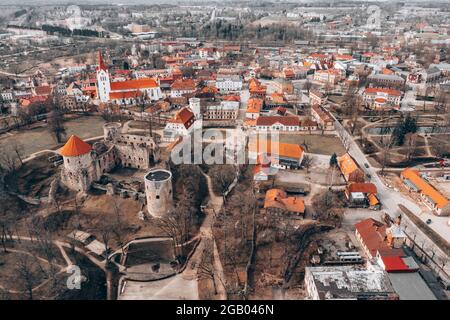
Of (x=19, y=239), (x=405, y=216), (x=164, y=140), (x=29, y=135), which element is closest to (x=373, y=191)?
(x=405, y=216)

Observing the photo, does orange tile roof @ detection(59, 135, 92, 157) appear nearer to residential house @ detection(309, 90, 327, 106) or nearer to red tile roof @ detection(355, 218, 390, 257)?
red tile roof @ detection(355, 218, 390, 257)

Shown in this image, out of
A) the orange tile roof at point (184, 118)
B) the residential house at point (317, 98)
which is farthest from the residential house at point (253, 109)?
the residential house at point (317, 98)

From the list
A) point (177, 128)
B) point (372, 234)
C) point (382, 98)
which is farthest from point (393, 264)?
point (382, 98)

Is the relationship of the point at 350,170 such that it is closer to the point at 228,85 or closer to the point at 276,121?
the point at 276,121

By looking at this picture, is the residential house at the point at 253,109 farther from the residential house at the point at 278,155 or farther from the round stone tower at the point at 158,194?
the round stone tower at the point at 158,194

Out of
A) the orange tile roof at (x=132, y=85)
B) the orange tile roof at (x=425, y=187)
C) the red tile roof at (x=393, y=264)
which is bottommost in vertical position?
the red tile roof at (x=393, y=264)
